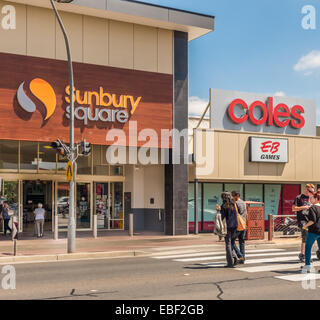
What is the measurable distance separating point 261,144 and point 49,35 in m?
11.5

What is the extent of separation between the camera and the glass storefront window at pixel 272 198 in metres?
27.8

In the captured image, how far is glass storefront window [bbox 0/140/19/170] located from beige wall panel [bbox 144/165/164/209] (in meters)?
6.76

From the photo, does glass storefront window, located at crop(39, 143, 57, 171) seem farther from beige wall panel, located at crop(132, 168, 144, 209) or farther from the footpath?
beige wall panel, located at crop(132, 168, 144, 209)

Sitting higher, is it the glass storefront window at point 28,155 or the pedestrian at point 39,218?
the glass storefront window at point 28,155

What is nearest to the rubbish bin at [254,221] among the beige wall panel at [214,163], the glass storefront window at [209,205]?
the beige wall panel at [214,163]

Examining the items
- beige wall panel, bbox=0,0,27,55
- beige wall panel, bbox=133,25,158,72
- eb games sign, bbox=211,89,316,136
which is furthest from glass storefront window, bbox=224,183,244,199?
beige wall panel, bbox=0,0,27,55

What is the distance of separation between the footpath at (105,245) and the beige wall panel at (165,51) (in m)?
7.79

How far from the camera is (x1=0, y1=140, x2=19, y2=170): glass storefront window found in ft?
78.1

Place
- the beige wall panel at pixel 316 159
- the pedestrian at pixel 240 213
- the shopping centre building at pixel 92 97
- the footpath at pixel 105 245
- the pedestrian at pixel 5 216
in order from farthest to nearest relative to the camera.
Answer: the beige wall panel at pixel 316 159
the pedestrian at pixel 5 216
the shopping centre building at pixel 92 97
the footpath at pixel 105 245
the pedestrian at pixel 240 213

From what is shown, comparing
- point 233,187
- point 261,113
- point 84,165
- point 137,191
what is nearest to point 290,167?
point 261,113

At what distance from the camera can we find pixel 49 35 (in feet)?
72.3

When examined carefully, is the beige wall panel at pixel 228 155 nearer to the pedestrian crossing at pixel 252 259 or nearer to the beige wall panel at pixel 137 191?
the beige wall panel at pixel 137 191
